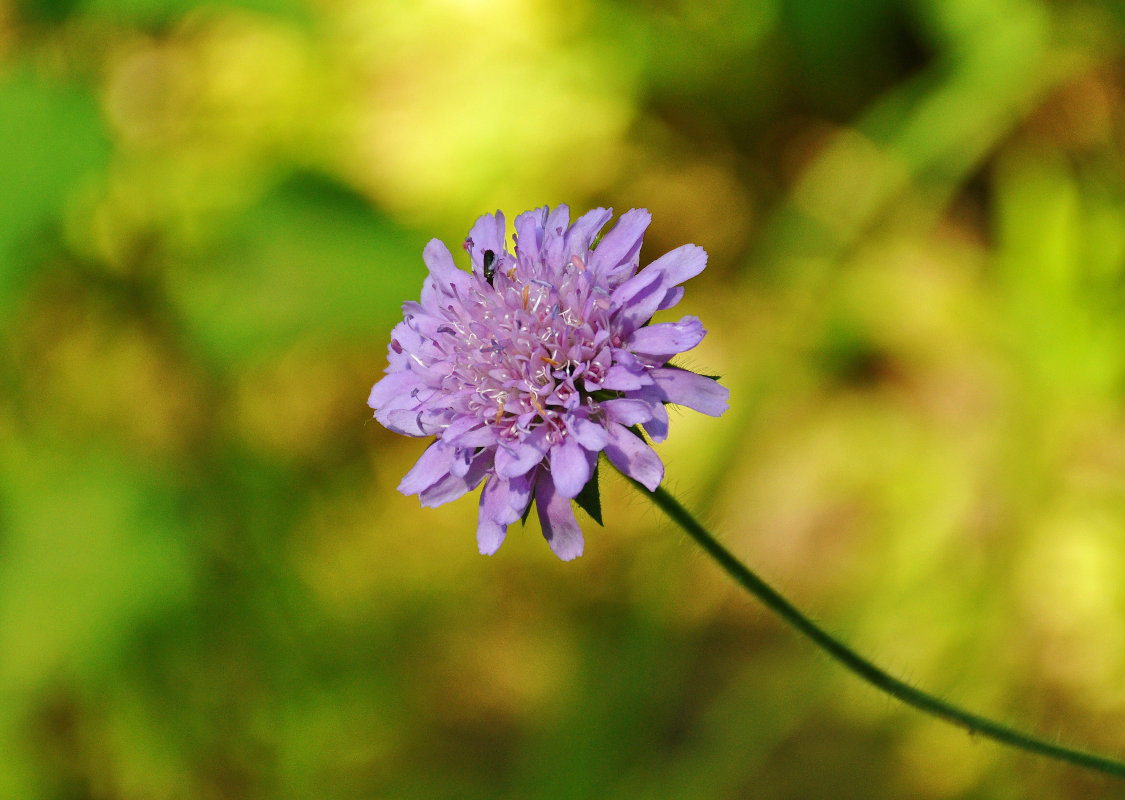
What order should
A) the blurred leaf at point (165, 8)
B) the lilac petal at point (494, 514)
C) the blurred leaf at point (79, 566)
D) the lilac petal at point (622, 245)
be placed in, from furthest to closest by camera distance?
the blurred leaf at point (79, 566)
the blurred leaf at point (165, 8)
the lilac petal at point (622, 245)
the lilac petal at point (494, 514)

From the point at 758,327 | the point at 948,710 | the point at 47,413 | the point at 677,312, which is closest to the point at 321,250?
the point at 47,413

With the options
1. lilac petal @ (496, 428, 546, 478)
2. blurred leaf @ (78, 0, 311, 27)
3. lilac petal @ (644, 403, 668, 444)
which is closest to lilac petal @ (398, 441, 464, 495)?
lilac petal @ (496, 428, 546, 478)

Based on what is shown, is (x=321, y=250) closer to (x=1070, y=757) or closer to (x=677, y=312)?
(x=677, y=312)

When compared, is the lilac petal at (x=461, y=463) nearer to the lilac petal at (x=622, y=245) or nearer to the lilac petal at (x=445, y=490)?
the lilac petal at (x=445, y=490)

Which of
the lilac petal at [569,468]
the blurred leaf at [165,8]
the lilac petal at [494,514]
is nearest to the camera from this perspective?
the lilac petal at [569,468]

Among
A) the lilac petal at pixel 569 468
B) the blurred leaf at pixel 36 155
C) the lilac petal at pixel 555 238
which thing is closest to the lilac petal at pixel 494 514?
the lilac petal at pixel 569 468

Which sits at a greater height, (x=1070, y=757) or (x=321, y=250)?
(x=321, y=250)
